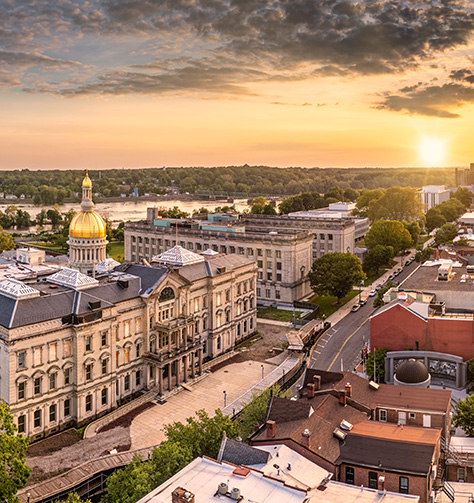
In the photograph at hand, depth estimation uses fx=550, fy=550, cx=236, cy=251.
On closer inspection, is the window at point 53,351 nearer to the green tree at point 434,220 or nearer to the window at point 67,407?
the window at point 67,407

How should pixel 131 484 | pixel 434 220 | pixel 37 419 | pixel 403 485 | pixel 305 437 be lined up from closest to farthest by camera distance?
1. pixel 131 484
2. pixel 403 485
3. pixel 305 437
4. pixel 37 419
5. pixel 434 220

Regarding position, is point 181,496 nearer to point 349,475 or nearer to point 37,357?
point 349,475

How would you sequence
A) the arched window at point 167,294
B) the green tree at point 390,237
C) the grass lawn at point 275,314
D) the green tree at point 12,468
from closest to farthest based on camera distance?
the green tree at point 12,468 → the arched window at point 167,294 → the grass lawn at point 275,314 → the green tree at point 390,237

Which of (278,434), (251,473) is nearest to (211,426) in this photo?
(278,434)

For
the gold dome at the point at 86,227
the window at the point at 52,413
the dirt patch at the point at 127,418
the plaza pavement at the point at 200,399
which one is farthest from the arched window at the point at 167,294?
the gold dome at the point at 86,227

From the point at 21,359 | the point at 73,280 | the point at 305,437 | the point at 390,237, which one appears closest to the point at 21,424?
the point at 21,359

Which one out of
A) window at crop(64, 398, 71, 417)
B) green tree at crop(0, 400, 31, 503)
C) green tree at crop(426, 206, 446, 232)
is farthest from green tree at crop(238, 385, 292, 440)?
green tree at crop(426, 206, 446, 232)
